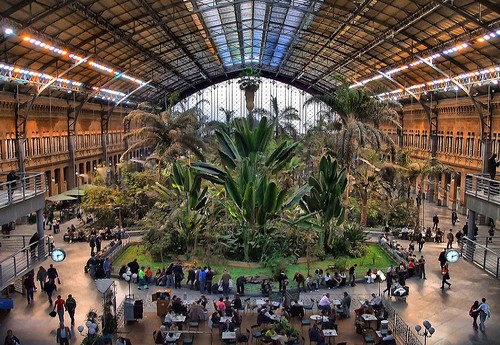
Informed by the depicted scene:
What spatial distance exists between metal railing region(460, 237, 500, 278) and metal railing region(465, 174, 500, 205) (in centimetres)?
136

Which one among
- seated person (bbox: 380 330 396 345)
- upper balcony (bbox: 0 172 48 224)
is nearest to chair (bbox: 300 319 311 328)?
seated person (bbox: 380 330 396 345)

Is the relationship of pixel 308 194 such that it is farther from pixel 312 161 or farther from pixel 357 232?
pixel 312 161

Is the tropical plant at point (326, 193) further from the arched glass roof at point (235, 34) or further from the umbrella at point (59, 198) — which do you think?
the umbrella at point (59, 198)

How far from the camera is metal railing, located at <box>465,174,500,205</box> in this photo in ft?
51.2

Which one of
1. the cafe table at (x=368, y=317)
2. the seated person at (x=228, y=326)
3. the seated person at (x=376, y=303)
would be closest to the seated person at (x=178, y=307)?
the seated person at (x=228, y=326)

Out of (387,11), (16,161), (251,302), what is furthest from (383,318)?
(16,161)

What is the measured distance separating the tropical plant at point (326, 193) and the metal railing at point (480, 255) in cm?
590

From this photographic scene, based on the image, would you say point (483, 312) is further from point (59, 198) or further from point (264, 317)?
point (59, 198)

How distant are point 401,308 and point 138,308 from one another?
8.16 metres

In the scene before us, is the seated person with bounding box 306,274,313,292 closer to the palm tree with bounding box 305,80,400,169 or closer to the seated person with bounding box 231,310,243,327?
the seated person with bounding box 231,310,243,327

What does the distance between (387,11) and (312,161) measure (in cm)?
984

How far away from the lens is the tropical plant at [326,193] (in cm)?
2206

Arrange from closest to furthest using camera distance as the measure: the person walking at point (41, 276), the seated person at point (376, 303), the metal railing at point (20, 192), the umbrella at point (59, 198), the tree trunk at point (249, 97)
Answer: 1. the metal railing at point (20, 192)
2. the seated person at point (376, 303)
3. the person walking at point (41, 276)
4. the umbrella at point (59, 198)
5. the tree trunk at point (249, 97)

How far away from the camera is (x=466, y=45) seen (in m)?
28.5
